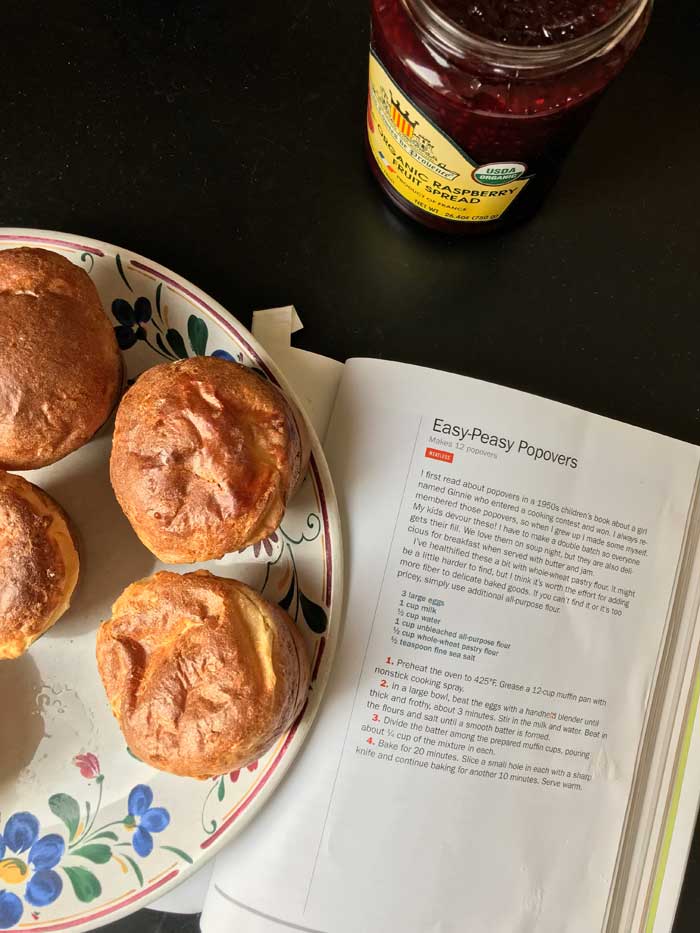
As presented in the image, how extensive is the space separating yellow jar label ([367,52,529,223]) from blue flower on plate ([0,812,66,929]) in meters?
0.85

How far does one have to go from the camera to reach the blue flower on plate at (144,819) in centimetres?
82

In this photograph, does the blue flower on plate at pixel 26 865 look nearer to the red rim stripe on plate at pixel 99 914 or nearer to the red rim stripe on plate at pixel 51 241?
the red rim stripe on plate at pixel 99 914

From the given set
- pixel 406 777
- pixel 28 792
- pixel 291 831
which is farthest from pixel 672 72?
pixel 28 792

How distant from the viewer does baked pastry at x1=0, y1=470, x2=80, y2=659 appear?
29.8 inches

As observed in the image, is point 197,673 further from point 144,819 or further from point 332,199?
point 332,199

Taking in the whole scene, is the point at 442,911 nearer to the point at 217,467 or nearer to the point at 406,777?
the point at 406,777

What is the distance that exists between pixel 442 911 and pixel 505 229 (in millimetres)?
851

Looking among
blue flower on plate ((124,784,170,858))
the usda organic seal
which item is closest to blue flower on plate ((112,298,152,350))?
the usda organic seal

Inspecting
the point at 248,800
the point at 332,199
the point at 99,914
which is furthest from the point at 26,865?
the point at 332,199

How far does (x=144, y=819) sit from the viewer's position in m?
0.83

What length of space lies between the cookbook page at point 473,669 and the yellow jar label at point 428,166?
0.20 m

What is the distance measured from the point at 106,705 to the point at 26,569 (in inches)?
8.1

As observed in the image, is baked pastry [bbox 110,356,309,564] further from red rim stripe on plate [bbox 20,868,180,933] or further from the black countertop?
red rim stripe on plate [bbox 20,868,180,933]

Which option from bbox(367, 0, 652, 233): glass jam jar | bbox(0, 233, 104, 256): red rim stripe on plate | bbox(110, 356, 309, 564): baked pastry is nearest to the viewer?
bbox(367, 0, 652, 233): glass jam jar
